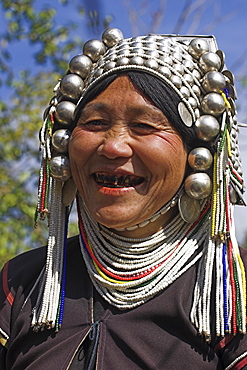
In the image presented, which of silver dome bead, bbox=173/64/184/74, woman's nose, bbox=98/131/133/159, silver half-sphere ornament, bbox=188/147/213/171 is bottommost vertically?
silver half-sphere ornament, bbox=188/147/213/171

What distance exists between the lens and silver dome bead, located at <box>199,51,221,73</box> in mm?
2215

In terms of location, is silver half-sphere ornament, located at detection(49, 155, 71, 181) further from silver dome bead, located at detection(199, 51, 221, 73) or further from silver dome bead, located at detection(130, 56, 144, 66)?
silver dome bead, located at detection(199, 51, 221, 73)

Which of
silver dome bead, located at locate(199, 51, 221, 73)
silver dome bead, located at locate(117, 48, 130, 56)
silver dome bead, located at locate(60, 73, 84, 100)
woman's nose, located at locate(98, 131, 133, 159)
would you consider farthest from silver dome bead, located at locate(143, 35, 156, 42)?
woman's nose, located at locate(98, 131, 133, 159)

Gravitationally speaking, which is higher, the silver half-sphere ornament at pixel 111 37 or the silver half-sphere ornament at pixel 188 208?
the silver half-sphere ornament at pixel 111 37

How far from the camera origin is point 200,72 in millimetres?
2234

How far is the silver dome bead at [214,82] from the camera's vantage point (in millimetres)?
2170

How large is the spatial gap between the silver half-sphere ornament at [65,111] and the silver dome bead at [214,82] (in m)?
0.53

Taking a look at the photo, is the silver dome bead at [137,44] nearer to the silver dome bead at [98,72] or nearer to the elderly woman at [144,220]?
the elderly woman at [144,220]

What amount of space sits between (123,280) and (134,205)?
0.30 meters

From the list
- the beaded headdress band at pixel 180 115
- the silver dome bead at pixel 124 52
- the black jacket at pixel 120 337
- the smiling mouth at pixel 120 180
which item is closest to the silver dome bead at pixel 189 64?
the beaded headdress band at pixel 180 115

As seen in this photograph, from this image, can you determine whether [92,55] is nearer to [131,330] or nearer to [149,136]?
[149,136]

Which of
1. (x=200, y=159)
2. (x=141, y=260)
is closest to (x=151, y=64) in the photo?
(x=200, y=159)

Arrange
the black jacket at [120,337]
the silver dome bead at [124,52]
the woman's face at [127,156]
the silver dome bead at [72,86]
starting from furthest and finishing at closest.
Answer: the silver dome bead at [72,86], the silver dome bead at [124,52], the woman's face at [127,156], the black jacket at [120,337]

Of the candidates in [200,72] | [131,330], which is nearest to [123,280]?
[131,330]
